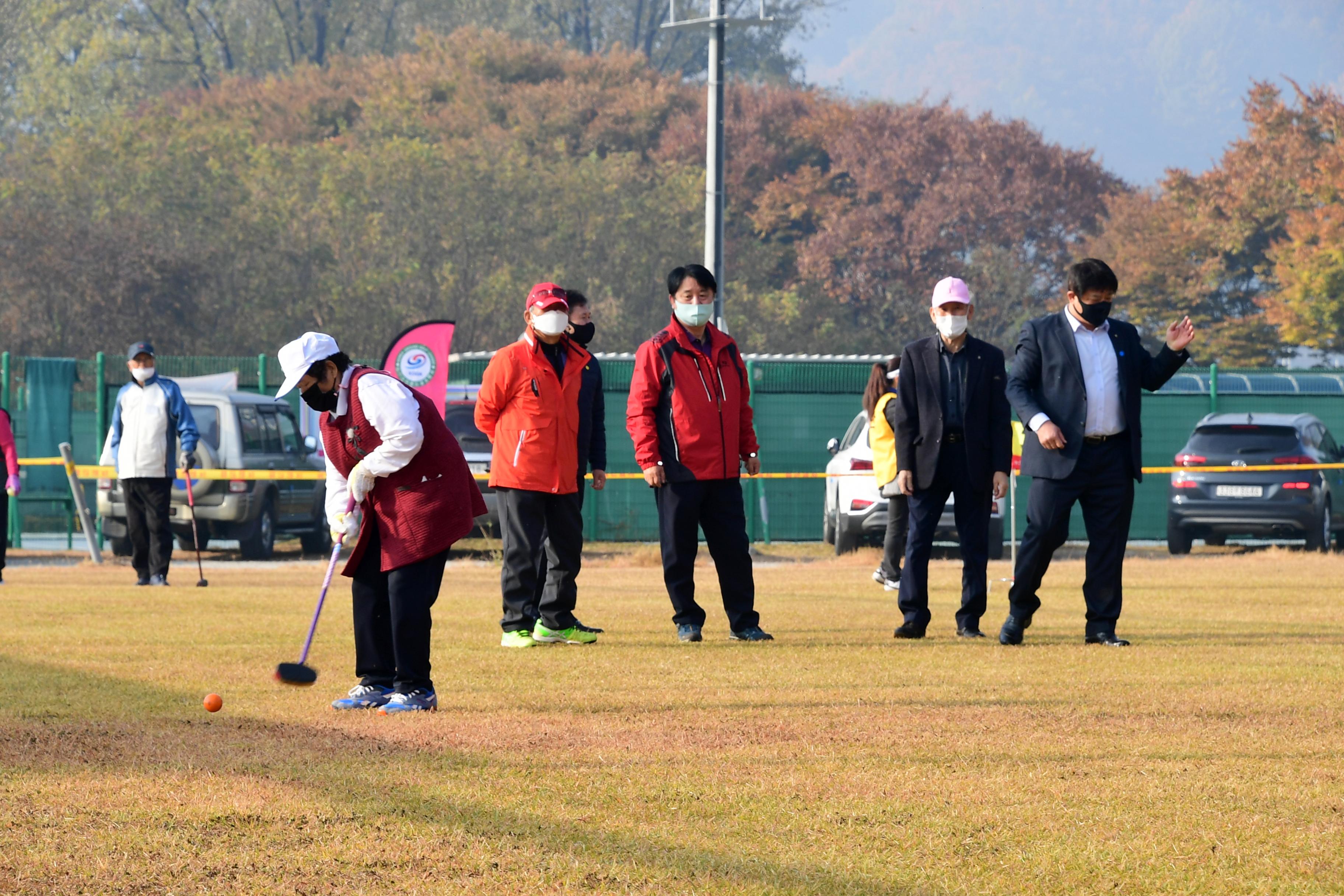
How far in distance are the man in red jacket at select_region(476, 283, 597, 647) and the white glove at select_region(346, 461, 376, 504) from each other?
8.26 ft

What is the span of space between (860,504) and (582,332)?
8.56 metres

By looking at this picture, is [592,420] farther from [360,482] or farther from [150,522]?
[150,522]

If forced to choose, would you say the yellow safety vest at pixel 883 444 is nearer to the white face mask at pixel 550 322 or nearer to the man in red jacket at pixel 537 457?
the man in red jacket at pixel 537 457

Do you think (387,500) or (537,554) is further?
(537,554)

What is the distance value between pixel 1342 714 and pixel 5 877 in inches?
195

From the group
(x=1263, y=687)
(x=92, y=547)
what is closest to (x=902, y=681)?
(x=1263, y=687)

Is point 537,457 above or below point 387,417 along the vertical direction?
below

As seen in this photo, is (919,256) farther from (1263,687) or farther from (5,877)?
(5,877)

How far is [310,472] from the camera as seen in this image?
1898 cm

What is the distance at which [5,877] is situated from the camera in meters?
4.44

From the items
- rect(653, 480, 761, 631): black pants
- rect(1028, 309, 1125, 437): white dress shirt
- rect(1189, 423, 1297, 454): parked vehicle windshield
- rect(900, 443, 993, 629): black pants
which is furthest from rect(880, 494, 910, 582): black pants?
rect(1189, 423, 1297, 454): parked vehicle windshield

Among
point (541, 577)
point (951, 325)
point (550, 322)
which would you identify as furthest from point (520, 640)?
point (951, 325)

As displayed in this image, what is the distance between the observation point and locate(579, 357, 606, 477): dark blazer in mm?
9953

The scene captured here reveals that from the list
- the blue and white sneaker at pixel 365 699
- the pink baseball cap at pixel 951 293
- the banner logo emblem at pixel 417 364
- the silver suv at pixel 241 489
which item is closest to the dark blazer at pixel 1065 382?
the pink baseball cap at pixel 951 293
